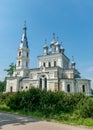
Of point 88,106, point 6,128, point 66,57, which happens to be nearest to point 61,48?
point 66,57

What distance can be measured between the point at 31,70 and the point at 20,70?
4.48 meters

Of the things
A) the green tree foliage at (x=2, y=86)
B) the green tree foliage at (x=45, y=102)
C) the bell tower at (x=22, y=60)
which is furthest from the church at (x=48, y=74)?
the green tree foliage at (x=45, y=102)

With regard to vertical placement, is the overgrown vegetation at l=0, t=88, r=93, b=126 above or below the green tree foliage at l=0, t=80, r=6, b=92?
below

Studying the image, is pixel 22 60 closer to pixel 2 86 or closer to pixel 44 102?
pixel 2 86

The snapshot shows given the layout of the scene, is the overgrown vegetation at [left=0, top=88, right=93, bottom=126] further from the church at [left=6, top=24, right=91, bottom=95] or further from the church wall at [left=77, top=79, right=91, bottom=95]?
the church wall at [left=77, top=79, right=91, bottom=95]

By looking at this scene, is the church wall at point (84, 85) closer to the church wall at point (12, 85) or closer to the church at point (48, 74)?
the church at point (48, 74)

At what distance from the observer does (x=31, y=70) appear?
154 feet

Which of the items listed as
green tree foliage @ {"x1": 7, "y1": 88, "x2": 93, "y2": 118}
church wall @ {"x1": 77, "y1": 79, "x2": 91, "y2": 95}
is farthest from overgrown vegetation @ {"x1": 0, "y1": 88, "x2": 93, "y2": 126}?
church wall @ {"x1": 77, "y1": 79, "x2": 91, "y2": 95}

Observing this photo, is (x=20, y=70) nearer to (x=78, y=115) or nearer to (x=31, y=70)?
(x=31, y=70)

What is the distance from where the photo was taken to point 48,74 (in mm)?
43906

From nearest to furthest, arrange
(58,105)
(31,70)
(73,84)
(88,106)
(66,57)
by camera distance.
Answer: (88,106) → (58,105) → (73,84) → (31,70) → (66,57)

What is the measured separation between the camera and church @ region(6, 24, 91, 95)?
42656 mm

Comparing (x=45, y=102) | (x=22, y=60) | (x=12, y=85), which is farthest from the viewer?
(x=22, y=60)

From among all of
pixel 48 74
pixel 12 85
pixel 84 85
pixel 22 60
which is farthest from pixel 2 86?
pixel 84 85
